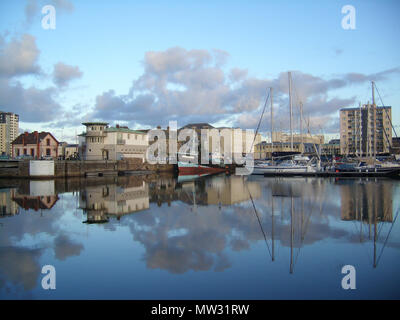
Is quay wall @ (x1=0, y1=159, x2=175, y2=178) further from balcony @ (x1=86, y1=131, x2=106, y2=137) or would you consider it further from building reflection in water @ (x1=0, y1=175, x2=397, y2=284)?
building reflection in water @ (x1=0, y1=175, x2=397, y2=284)

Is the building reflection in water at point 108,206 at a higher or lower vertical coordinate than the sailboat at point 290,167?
lower

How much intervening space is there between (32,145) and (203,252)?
77.5m

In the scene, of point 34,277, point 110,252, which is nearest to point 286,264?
point 110,252

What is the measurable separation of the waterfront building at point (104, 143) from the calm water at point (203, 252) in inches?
1676

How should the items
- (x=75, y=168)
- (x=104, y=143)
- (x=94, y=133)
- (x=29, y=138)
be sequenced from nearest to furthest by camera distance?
(x=75, y=168), (x=94, y=133), (x=104, y=143), (x=29, y=138)

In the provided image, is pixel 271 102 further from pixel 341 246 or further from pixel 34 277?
pixel 34 277

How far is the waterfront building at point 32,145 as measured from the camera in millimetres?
77750

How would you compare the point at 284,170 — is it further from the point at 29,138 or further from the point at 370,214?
the point at 29,138

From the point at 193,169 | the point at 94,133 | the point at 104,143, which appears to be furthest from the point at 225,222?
the point at 104,143

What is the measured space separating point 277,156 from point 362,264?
168ft

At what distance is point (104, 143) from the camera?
211 ft

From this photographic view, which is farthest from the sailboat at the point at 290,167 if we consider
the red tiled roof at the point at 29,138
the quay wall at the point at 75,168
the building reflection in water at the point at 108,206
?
the red tiled roof at the point at 29,138

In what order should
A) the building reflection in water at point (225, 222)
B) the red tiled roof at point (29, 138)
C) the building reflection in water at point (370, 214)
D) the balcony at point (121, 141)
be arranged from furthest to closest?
the red tiled roof at point (29, 138), the balcony at point (121, 141), the building reflection in water at point (370, 214), the building reflection in water at point (225, 222)

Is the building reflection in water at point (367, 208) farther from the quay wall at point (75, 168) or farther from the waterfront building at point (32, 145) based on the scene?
the waterfront building at point (32, 145)
